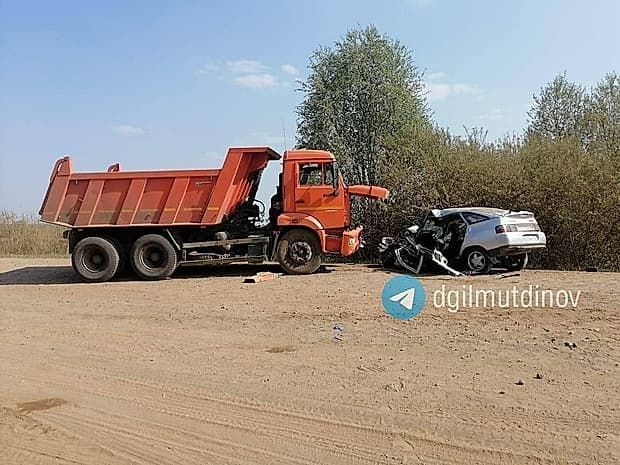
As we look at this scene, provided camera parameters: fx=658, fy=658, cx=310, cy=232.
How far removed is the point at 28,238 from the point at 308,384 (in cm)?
2645

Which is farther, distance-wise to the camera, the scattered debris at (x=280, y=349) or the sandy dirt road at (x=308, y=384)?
the scattered debris at (x=280, y=349)

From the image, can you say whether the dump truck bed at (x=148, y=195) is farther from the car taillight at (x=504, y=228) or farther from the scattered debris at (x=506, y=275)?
the scattered debris at (x=506, y=275)

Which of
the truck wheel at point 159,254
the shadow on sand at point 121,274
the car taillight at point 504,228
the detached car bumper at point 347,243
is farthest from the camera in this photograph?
the shadow on sand at point 121,274

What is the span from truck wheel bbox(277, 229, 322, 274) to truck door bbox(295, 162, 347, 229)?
558mm

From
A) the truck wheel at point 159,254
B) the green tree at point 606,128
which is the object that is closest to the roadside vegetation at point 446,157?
the green tree at point 606,128

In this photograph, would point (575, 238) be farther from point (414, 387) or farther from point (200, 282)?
point (414, 387)

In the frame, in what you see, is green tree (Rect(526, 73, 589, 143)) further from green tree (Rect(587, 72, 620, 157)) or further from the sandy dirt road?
the sandy dirt road

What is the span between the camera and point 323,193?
52.5ft

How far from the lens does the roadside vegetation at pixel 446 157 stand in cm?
1816

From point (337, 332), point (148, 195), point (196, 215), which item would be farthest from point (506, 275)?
point (148, 195)

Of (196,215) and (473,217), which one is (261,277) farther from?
(473,217)

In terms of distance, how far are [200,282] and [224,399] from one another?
967 cm

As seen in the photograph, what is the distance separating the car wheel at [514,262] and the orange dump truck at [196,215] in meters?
3.46

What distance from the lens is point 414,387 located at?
6.54 meters
